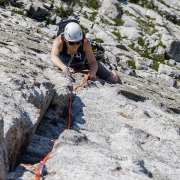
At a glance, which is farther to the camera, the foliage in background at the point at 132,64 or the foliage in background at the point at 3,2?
the foliage in background at the point at 3,2

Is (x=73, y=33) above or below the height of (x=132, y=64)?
above

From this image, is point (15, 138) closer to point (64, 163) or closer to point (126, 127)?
point (64, 163)

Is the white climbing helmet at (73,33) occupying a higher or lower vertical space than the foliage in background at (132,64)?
higher

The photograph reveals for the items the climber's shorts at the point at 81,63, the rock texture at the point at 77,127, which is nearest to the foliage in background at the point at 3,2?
the rock texture at the point at 77,127

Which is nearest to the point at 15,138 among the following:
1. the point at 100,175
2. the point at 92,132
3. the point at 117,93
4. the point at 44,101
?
the point at 100,175

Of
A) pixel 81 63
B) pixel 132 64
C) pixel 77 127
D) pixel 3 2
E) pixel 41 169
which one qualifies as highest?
pixel 41 169

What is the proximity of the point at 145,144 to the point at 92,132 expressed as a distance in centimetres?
128

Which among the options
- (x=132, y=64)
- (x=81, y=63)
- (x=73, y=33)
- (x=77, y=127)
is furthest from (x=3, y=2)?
(x=77, y=127)

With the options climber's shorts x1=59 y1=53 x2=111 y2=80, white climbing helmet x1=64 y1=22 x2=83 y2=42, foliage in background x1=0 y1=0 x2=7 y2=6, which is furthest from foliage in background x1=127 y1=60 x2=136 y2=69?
white climbing helmet x1=64 y1=22 x2=83 y2=42

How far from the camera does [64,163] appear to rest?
18.9 feet

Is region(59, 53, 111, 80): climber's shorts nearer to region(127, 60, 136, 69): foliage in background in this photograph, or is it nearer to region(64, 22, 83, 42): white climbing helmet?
region(64, 22, 83, 42): white climbing helmet

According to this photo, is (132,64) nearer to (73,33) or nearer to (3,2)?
(3,2)

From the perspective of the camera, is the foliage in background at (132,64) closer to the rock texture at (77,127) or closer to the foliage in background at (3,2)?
the foliage in background at (3,2)

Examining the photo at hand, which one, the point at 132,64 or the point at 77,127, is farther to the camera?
the point at 132,64
